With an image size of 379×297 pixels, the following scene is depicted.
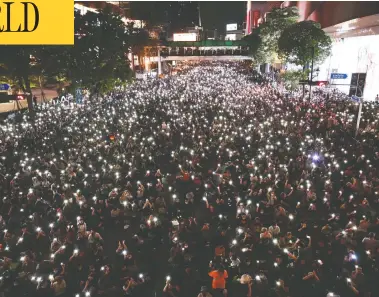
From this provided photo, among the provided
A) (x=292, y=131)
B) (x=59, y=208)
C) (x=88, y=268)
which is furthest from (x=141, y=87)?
(x=88, y=268)

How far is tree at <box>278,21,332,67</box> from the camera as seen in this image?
81.6ft

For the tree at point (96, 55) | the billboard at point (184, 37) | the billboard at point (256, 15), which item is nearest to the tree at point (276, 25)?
the tree at point (96, 55)

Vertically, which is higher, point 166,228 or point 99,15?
→ point 99,15

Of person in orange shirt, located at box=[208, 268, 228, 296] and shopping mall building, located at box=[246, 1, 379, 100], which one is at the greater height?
shopping mall building, located at box=[246, 1, 379, 100]

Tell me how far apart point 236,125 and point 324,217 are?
414 inches

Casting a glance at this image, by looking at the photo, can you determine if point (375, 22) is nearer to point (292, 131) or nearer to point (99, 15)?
point (292, 131)

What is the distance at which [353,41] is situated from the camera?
106 feet

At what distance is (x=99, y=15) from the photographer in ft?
97.8

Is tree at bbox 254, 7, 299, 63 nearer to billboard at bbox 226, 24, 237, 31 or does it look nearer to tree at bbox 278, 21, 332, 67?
tree at bbox 278, 21, 332, 67

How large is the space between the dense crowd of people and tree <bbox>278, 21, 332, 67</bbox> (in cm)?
799

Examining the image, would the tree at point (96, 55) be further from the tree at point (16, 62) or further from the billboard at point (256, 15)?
the billboard at point (256, 15)

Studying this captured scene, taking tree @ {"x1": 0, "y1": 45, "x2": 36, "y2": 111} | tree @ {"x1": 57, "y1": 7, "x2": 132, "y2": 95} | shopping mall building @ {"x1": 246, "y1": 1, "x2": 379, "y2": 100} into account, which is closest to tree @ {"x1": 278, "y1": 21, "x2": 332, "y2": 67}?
shopping mall building @ {"x1": 246, "y1": 1, "x2": 379, "y2": 100}

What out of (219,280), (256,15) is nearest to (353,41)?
(219,280)

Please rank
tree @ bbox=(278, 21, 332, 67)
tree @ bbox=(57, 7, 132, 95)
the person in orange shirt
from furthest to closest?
tree @ bbox=(57, 7, 132, 95)
tree @ bbox=(278, 21, 332, 67)
the person in orange shirt
